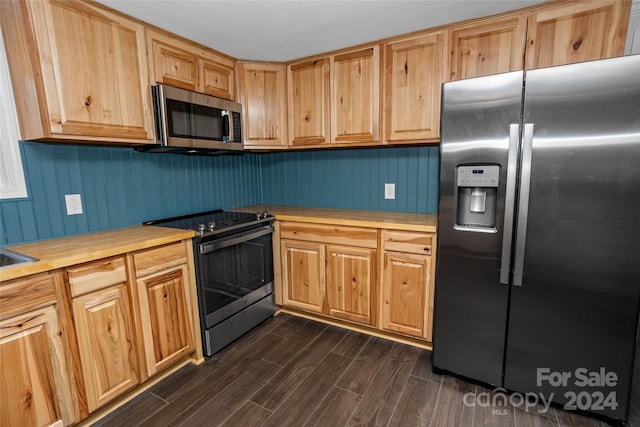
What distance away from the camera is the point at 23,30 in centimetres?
152

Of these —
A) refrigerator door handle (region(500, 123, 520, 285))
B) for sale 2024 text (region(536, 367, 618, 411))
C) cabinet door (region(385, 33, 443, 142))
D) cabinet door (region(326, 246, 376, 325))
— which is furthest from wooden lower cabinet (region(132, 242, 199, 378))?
for sale 2024 text (region(536, 367, 618, 411))

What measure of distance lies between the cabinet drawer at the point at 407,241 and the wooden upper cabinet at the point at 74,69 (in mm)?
1797

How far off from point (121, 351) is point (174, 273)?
0.49 m

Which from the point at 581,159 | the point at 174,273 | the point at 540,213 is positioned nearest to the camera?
the point at 581,159

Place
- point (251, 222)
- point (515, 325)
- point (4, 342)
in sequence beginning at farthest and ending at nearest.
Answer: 1. point (251, 222)
2. point (515, 325)
3. point (4, 342)

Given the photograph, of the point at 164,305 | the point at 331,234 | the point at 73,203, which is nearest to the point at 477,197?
the point at 331,234

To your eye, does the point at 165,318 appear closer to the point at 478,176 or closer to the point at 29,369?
the point at 29,369

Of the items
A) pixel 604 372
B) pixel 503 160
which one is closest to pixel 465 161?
pixel 503 160

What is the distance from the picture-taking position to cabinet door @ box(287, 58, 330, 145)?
2.56 metres

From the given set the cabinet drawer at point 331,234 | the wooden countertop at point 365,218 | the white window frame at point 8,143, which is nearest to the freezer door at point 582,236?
the wooden countertop at point 365,218

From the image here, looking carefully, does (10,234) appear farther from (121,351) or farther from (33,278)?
(121,351)

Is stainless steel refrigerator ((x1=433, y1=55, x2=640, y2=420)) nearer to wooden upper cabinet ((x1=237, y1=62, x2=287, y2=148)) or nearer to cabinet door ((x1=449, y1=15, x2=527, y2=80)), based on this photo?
cabinet door ((x1=449, y1=15, x2=527, y2=80))

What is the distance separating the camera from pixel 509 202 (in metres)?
1.62

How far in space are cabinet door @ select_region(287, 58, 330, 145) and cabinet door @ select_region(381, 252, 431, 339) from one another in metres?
1.17
